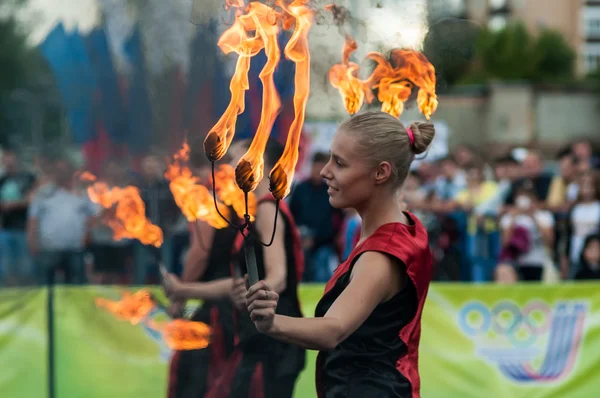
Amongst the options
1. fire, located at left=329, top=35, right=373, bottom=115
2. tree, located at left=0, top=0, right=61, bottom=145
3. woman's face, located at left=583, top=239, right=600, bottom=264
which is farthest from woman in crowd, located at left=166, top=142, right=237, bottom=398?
tree, located at left=0, top=0, right=61, bottom=145

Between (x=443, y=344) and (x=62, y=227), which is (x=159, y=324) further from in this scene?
(x=62, y=227)

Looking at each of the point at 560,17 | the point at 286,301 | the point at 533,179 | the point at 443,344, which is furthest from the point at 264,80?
the point at 560,17

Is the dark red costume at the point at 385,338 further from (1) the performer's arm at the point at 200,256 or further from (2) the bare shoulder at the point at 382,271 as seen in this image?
(1) the performer's arm at the point at 200,256

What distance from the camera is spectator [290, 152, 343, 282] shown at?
886 cm

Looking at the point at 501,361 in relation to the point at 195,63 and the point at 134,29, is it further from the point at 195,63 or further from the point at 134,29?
the point at 134,29

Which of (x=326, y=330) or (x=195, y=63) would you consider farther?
(x=195, y=63)

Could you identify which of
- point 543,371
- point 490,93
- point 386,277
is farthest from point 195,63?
point 490,93

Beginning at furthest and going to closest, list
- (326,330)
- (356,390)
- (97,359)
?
1. (97,359)
2. (356,390)
3. (326,330)

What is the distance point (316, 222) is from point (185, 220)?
1.23 m

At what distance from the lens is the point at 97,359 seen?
662cm

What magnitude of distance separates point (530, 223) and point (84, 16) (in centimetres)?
536

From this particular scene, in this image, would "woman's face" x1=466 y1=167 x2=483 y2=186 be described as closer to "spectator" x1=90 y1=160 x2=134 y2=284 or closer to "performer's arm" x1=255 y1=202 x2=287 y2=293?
"spectator" x1=90 y1=160 x2=134 y2=284

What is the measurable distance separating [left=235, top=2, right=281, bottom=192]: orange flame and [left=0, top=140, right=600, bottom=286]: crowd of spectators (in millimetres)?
4836

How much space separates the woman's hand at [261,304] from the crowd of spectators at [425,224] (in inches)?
208
